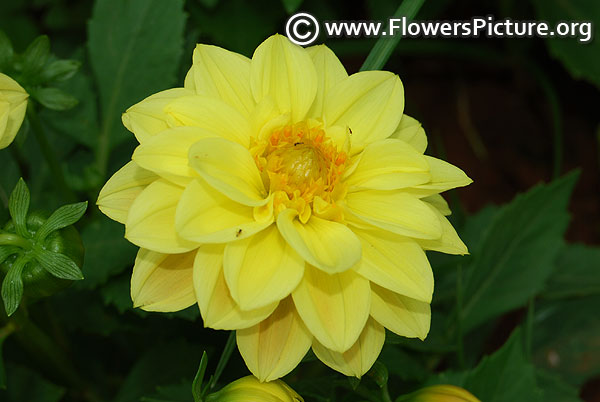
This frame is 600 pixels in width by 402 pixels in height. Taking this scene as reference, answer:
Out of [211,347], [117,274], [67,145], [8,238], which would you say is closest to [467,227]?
[211,347]

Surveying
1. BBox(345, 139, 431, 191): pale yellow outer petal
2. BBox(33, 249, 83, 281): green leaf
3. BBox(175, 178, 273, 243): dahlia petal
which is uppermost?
BBox(345, 139, 431, 191): pale yellow outer petal

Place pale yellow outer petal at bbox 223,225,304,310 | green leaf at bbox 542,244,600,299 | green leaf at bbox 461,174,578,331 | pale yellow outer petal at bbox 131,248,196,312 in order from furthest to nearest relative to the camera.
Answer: green leaf at bbox 542,244,600,299 → green leaf at bbox 461,174,578,331 → pale yellow outer petal at bbox 131,248,196,312 → pale yellow outer petal at bbox 223,225,304,310

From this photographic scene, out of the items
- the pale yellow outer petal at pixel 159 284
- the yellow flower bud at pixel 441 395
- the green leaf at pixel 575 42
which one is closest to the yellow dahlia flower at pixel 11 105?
the pale yellow outer petal at pixel 159 284

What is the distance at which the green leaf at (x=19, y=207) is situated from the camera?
3.59ft

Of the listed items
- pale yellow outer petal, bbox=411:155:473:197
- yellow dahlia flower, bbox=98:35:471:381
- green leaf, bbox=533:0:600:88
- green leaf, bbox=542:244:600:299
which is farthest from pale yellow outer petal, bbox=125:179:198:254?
green leaf, bbox=533:0:600:88

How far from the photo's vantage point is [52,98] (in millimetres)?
1357

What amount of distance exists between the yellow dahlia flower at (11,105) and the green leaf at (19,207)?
2.8 inches

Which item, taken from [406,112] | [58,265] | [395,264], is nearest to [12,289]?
[58,265]

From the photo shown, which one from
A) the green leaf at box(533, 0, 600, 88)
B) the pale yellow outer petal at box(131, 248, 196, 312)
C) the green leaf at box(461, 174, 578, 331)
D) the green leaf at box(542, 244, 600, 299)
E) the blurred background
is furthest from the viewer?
the green leaf at box(533, 0, 600, 88)

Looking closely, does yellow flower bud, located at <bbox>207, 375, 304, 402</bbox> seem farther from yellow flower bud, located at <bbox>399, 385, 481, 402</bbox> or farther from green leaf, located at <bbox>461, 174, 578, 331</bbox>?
green leaf, located at <bbox>461, 174, 578, 331</bbox>

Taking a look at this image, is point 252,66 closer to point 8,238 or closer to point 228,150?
point 228,150

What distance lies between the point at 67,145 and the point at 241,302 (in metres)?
1.10

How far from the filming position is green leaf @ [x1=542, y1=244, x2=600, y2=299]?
6.38ft

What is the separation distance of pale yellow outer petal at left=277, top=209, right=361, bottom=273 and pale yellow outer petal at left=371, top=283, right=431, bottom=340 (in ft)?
0.36
